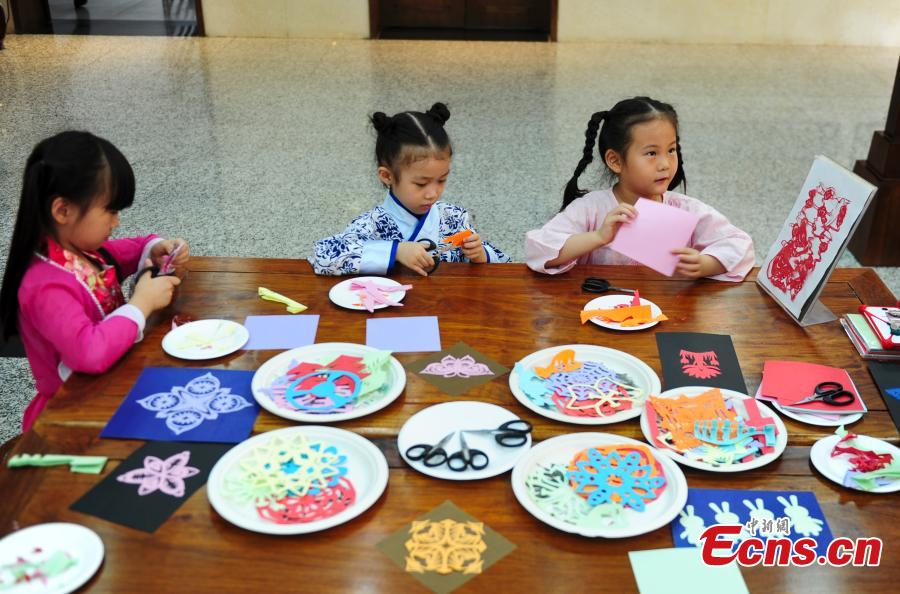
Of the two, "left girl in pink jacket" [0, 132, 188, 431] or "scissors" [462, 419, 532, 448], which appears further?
"left girl in pink jacket" [0, 132, 188, 431]

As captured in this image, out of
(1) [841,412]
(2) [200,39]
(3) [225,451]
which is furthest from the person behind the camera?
(2) [200,39]

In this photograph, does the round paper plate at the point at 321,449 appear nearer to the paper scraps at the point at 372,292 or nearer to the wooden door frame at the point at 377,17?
the paper scraps at the point at 372,292

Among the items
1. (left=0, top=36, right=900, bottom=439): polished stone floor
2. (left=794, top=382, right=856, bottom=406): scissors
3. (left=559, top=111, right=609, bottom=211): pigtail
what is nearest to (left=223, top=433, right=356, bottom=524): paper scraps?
(left=794, top=382, right=856, bottom=406): scissors

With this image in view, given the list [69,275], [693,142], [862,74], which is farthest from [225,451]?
[862,74]

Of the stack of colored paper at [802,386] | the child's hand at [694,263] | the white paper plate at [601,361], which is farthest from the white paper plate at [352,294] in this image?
the stack of colored paper at [802,386]

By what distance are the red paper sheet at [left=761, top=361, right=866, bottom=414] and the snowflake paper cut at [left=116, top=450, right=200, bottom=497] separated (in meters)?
0.84

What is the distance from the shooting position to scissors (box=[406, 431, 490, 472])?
3.61ft

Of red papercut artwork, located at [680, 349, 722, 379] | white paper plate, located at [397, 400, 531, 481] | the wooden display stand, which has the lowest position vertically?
the wooden display stand

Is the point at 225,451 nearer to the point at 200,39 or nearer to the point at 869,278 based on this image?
the point at 869,278

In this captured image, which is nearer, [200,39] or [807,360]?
[807,360]

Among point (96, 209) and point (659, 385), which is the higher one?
point (96, 209)

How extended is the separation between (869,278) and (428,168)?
918mm

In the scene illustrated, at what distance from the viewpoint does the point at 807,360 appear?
1.40 meters

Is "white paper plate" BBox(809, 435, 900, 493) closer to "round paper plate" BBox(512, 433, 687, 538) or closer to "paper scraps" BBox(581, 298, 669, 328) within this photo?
"round paper plate" BBox(512, 433, 687, 538)
